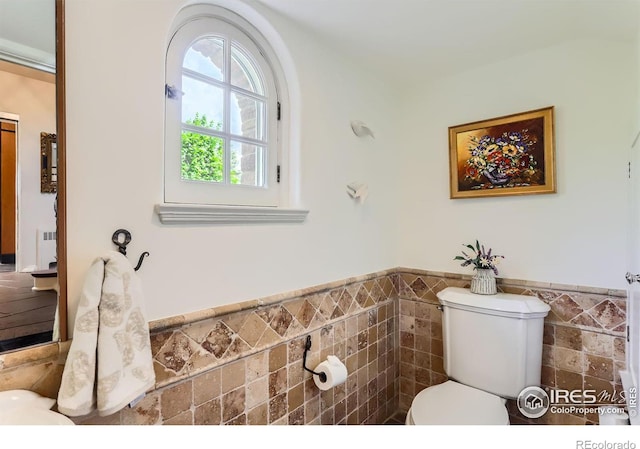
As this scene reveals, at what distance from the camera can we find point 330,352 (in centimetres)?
160

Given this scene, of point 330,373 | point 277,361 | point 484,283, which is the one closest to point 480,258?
point 484,283

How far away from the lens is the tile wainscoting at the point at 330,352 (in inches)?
41.1

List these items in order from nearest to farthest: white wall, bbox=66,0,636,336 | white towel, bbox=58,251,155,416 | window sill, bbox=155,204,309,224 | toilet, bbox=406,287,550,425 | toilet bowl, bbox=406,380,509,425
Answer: white towel, bbox=58,251,155,416
white wall, bbox=66,0,636,336
window sill, bbox=155,204,309,224
toilet bowl, bbox=406,380,509,425
toilet, bbox=406,287,550,425

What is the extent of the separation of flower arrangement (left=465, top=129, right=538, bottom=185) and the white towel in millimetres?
1771

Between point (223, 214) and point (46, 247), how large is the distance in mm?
496

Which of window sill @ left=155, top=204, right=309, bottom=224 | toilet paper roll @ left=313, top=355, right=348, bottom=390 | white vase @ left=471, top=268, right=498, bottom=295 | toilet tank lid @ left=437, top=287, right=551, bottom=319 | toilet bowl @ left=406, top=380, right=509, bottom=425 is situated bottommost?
toilet bowl @ left=406, top=380, right=509, bottom=425

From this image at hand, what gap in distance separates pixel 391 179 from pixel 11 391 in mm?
1908

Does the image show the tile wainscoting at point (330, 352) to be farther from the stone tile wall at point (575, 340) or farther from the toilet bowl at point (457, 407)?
the toilet bowl at point (457, 407)

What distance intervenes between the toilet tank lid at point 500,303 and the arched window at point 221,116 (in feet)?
3.53

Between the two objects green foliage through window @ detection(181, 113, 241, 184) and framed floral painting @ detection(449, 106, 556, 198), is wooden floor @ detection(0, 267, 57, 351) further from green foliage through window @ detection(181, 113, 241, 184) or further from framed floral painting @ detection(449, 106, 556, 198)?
framed floral painting @ detection(449, 106, 556, 198)

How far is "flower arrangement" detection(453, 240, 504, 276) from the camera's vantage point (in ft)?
5.69

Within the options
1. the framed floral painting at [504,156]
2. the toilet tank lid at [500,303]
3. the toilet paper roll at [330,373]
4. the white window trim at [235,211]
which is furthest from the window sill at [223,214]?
the framed floral painting at [504,156]

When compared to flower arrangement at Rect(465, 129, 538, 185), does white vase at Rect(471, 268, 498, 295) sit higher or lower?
lower

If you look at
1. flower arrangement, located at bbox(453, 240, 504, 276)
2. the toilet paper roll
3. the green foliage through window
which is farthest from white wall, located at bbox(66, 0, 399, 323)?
flower arrangement, located at bbox(453, 240, 504, 276)
